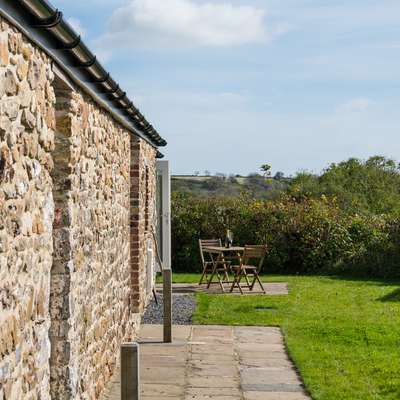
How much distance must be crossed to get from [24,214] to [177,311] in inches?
339

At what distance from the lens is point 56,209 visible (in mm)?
5766

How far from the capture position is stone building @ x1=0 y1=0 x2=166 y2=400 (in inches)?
162

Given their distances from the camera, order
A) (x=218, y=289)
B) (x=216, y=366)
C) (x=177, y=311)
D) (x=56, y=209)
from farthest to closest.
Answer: (x=218, y=289)
(x=177, y=311)
(x=216, y=366)
(x=56, y=209)

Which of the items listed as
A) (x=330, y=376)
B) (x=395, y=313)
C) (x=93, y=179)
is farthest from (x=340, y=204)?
(x=93, y=179)

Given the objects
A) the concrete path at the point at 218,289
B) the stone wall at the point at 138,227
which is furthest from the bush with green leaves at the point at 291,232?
the stone wall at the point at 138,227

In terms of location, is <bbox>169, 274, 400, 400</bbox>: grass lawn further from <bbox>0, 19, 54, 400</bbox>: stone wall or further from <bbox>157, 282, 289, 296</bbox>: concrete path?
<bbox>0, 19, 54, 400</bbox>: stone wall

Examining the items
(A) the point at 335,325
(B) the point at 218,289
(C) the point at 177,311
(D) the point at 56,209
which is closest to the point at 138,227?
(C) the point at 177,311

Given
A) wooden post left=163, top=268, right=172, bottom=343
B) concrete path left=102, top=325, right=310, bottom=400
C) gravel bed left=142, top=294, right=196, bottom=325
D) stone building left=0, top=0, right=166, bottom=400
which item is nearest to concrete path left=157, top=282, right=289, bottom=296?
gravel bed left=142, top=294, right=196, bottom=325

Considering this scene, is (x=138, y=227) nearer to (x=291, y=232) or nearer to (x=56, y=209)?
(x=56, y=209)

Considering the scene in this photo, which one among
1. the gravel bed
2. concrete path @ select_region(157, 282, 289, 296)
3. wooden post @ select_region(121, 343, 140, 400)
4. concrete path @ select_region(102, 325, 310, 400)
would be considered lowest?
concrete path @ select_region(102, 325, 310, 400)

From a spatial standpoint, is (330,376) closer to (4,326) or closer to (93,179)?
(93,179)

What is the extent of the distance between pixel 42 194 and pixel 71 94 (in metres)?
1.11

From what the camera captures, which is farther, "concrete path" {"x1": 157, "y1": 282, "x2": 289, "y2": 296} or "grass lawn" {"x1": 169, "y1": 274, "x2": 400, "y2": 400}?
"concrete path" {"x1": 157, "y1": 282, "x2": 289, "y2": 296}

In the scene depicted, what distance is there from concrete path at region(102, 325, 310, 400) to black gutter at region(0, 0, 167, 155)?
2680 millimetres
